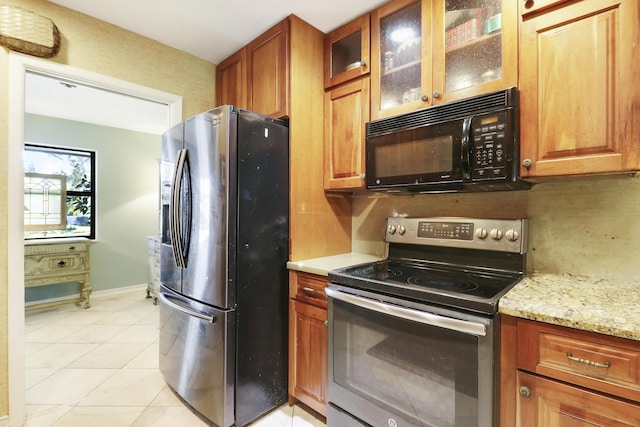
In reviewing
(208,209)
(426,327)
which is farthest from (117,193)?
(426,327)

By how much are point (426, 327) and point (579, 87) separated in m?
1.09

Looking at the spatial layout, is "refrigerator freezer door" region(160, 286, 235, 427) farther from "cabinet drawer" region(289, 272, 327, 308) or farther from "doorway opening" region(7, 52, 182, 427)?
"doorway opening" region(7, 52, 182, 427)

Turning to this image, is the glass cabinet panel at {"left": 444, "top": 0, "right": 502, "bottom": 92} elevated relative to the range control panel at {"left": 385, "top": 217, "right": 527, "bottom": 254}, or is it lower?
elevated

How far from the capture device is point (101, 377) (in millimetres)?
2191

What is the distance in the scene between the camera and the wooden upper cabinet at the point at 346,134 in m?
1.81


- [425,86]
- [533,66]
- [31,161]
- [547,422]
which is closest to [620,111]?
[533,66]

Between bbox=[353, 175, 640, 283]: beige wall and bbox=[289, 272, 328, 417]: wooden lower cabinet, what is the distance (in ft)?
3.05

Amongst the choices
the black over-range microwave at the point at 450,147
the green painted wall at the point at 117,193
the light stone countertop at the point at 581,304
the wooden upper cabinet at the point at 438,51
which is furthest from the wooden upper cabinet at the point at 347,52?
the green painted wall at the point at 117,193

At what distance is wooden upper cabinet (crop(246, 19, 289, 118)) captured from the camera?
1.86 meters

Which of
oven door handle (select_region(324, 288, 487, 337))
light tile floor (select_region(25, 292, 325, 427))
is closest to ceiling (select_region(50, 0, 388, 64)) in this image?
oven door handle (select_region(324, 288, 487, 337))

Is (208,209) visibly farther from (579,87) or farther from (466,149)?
(579,87)

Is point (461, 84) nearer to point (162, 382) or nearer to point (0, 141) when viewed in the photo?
point (0, 141)

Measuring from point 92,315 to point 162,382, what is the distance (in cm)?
201

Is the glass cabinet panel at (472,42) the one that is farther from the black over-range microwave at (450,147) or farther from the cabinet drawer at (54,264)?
the cabinet drawer at (54,264)
